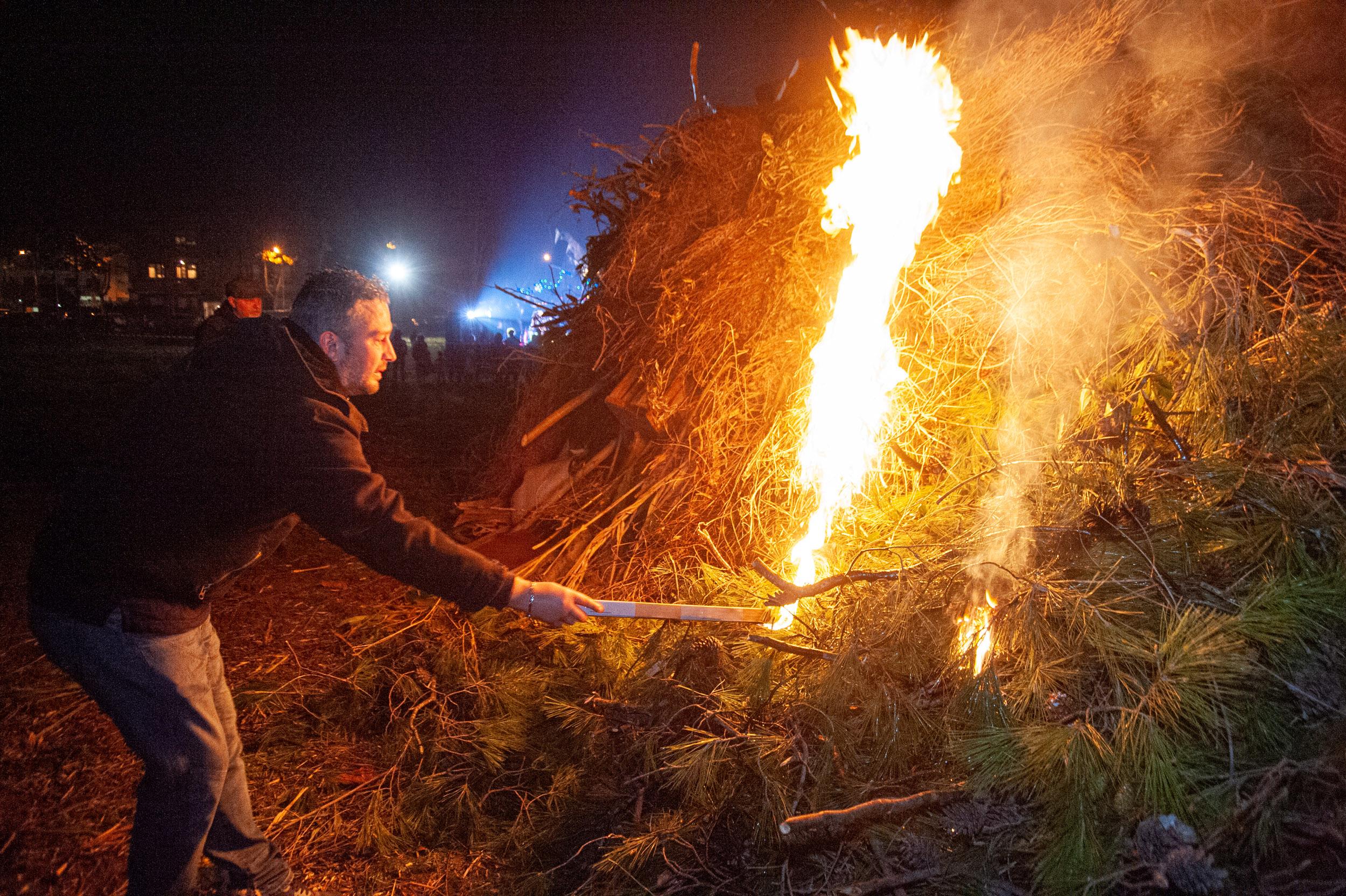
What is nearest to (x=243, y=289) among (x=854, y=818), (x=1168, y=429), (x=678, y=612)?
(x=678, y=612)

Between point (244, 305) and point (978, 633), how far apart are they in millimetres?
5387

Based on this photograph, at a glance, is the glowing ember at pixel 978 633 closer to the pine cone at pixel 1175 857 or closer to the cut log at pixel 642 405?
the pine cone at pixel 1175 857

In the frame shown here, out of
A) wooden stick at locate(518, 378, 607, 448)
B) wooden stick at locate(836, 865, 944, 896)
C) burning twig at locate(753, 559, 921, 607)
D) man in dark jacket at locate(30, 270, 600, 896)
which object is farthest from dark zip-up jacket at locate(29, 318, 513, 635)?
wooden stick at locate(518, 378, 607, 448)

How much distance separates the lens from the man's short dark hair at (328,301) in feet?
6.71

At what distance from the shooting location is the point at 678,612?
91.4 inches

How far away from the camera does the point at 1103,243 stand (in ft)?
11.1

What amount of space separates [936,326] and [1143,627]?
7.73ft

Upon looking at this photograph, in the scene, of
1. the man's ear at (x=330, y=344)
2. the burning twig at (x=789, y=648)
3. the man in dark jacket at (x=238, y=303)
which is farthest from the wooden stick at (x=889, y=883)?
the man in dark jacket at (x=238, y=303)

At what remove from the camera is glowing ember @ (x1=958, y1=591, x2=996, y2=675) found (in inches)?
89.5

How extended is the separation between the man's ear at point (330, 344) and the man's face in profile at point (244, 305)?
3.38m

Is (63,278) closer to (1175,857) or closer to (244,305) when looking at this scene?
(244,305)

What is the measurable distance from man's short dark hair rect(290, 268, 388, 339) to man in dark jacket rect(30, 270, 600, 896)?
2.6 inches

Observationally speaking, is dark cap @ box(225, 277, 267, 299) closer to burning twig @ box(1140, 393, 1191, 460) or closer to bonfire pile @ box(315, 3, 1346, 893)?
bonfire pile @ box(315, 3, 1346, 893)

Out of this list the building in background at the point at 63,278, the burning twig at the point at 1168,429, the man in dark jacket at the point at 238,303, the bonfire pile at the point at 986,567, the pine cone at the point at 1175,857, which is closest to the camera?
the pine cone at the point at 1175,857
